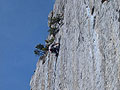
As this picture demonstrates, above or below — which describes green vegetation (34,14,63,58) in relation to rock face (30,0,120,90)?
above

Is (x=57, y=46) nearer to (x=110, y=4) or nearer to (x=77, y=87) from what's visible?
(x=77, y=87)

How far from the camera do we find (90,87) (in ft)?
57.2

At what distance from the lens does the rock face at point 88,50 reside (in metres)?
15.8

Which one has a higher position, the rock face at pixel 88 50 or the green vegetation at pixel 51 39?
the green vegetation at pixel 51 39

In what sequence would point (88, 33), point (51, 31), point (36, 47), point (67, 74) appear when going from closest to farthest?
point (88, 33) → point (67, 74) → point (51, 31) → point (36, 47)

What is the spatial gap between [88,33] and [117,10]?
3.31 metres

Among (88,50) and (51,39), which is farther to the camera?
(51,39)

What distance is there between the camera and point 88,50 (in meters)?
18.5

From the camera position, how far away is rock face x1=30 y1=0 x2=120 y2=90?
15.8m

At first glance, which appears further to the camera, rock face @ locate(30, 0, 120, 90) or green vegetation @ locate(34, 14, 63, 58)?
green vegetation @ locate(34, 14, 63, 58)

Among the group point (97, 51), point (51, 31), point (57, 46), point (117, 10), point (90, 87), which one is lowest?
point (90, 87)

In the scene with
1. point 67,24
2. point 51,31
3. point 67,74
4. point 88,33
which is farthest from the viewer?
point 51,31

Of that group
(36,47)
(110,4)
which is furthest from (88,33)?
(36,47)

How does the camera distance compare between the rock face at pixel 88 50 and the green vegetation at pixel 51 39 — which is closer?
the rock face at pixel 88 50
